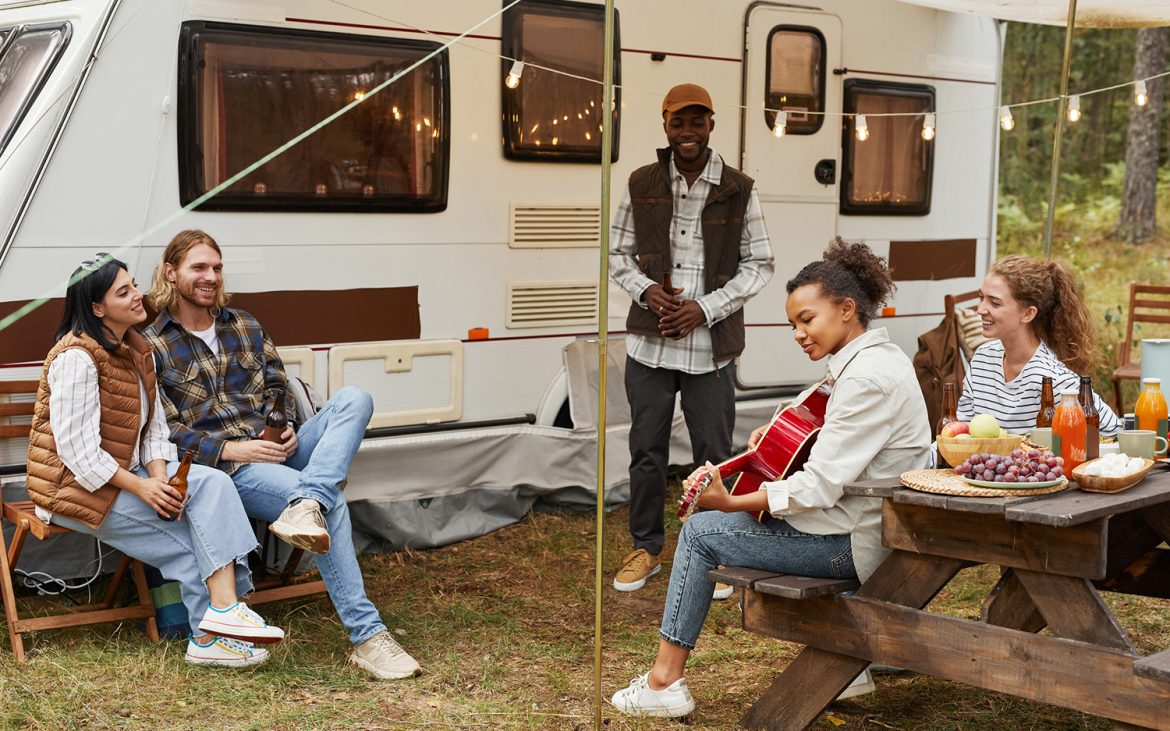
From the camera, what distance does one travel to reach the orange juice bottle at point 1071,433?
3322 mm

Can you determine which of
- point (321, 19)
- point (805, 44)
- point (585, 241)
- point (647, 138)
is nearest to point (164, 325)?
point (321, 19)

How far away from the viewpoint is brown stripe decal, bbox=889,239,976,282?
22.0 ft

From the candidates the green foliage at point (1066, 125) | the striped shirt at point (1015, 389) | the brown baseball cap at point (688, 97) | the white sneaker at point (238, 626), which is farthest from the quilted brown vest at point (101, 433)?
the green foliage at point (1066, 125)

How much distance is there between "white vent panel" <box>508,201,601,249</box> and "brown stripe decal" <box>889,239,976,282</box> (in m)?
1.76

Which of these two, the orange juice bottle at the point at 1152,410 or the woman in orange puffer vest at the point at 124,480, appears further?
the woman in orange puffer vest at the point at 124,480

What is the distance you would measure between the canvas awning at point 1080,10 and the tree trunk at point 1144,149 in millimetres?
6082

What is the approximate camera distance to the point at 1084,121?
15883mm

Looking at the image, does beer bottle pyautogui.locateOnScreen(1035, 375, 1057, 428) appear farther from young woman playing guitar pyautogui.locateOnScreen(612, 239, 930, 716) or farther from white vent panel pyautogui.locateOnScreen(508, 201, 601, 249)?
white vent panel pyautogui.locateOnScreen(508, 201, 601, 249)

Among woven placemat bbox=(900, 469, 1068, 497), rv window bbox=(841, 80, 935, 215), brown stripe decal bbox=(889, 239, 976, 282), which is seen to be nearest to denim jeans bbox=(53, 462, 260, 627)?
woven placemat bbox=(900, 469, 1068, 497)

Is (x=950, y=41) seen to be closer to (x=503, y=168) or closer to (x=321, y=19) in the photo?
(x=503, y=168)

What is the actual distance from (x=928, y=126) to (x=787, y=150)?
872mm

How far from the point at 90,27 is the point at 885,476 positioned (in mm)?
2997

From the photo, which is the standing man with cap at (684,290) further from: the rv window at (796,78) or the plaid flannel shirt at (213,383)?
the plaid flannel shirt at (213,383)

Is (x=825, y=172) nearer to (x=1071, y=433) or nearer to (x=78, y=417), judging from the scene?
(x=1071, y=433)
